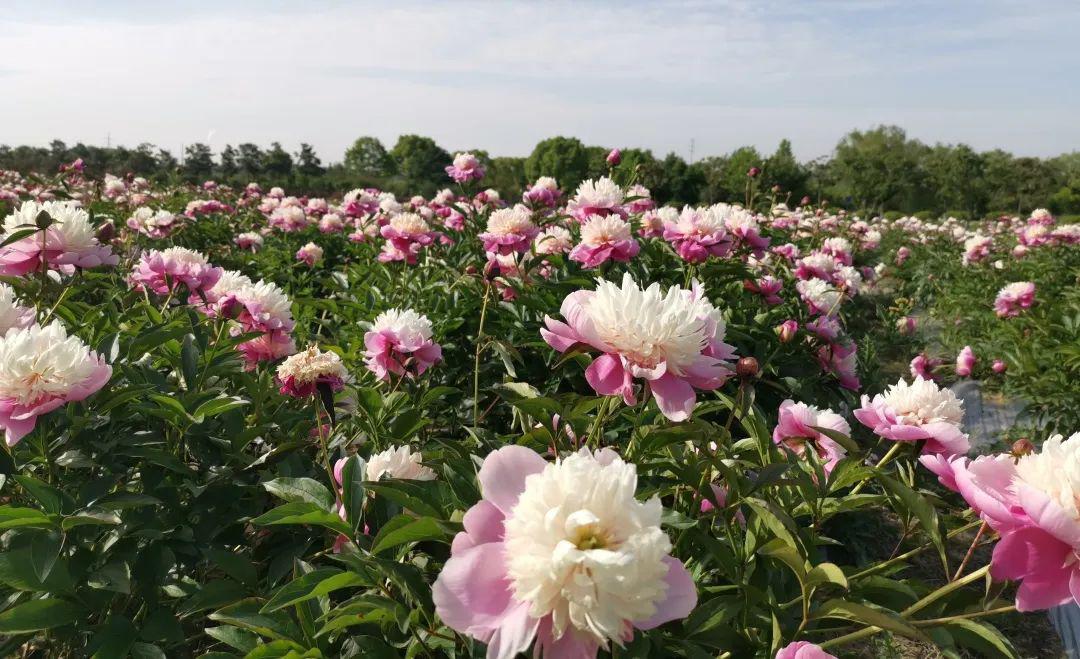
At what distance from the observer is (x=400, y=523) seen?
0.95 meters

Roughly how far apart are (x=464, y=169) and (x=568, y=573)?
3.48 m

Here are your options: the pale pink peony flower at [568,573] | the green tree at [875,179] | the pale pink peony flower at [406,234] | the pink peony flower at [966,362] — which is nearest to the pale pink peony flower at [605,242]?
the pale pink peony flower at [406,234]

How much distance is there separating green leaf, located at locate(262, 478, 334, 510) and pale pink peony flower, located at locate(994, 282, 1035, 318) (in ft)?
14.9

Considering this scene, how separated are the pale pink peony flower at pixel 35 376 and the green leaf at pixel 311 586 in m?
0.50

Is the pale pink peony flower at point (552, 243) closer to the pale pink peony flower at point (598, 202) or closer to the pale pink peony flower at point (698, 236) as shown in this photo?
the pale pink peony flower at point (598, 202)

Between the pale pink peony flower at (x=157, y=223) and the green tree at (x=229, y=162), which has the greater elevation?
the pale pink peony flower at (x=157, y=223)

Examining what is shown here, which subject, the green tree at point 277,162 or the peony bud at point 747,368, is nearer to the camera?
the peony bud at point 747,368

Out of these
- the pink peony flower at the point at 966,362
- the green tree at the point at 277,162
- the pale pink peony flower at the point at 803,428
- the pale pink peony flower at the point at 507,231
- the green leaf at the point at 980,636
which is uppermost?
the pale pink peony flower at the point at 507,231

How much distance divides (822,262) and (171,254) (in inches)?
105

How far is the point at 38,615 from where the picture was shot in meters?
1.18

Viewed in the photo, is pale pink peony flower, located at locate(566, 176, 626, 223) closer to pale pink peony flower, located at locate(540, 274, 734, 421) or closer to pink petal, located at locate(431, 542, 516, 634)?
pale pink peony flower, located at locate(540, 274, 734, 421)

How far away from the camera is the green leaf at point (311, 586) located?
98 cm

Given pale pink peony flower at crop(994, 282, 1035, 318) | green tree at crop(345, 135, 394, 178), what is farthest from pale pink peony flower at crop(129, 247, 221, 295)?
green tree at crop(345, 135, 394, 178)

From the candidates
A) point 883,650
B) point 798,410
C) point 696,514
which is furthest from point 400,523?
point 883,650
